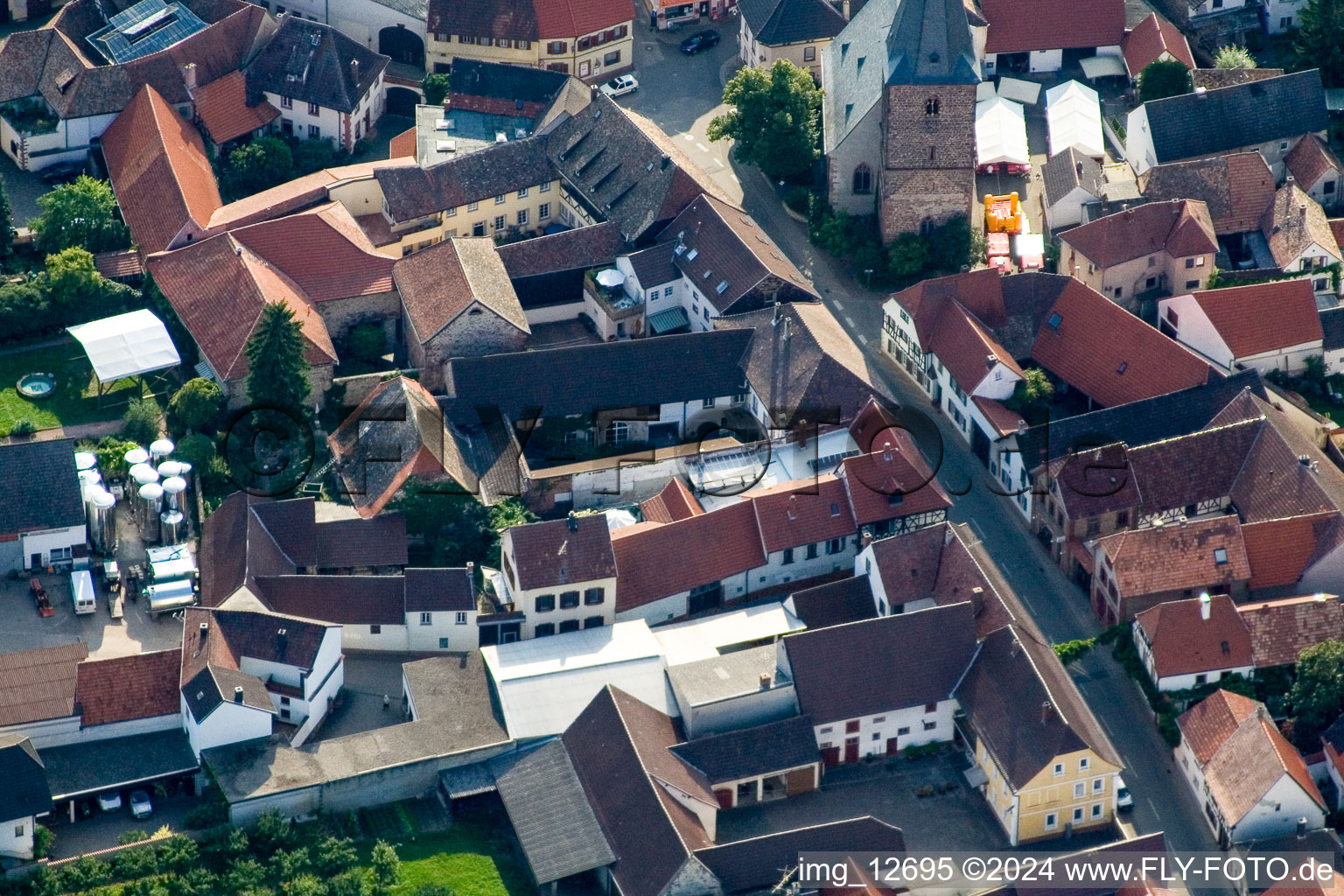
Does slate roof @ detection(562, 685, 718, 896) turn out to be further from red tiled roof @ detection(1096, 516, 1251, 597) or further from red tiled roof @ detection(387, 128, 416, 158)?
red tiled roof @ detection(387, 128, 416, 158)

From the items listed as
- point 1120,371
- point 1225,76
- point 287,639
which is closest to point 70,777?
point 287,639

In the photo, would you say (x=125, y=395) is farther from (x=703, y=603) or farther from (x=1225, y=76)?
(x=1225, y=76)

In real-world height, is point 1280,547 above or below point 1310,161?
below

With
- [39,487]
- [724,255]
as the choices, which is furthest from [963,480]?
[39,487]

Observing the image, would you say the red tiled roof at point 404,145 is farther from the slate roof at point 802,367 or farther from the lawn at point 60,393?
the slate roof at point 802,367

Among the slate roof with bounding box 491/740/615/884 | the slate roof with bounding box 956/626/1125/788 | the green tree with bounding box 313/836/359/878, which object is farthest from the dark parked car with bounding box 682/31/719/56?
the green tree with bounding box 313/836/359/878

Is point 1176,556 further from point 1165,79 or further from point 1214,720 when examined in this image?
point 1165,79
